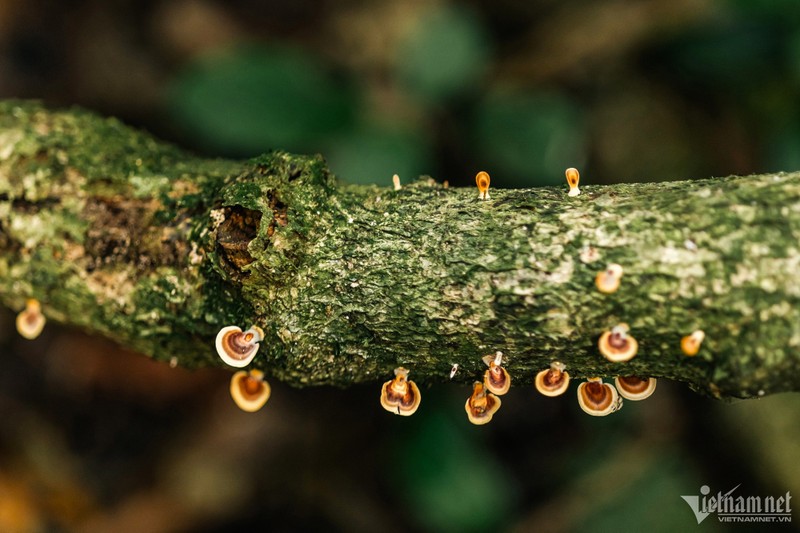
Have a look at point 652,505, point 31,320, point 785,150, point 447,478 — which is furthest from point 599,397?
point 785,150

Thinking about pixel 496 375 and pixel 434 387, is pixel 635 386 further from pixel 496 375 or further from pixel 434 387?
pixel 434 387

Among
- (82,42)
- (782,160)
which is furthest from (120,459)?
(782,160)

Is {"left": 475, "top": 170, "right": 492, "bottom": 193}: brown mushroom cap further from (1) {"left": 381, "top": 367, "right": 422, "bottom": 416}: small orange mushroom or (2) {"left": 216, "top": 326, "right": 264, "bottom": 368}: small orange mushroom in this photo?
(2) {"left": 216, "top": 326, "right": 264, "bottom": 368}: small orange mushroom

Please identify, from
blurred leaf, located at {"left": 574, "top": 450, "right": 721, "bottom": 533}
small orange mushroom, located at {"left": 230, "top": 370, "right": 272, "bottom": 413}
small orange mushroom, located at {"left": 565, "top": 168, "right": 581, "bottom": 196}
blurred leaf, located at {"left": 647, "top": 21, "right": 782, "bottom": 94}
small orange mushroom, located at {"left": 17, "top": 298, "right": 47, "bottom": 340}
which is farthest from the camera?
blurred leaf, located at {"left": 647, "top": 21, "right": 782, "bottom": 94}

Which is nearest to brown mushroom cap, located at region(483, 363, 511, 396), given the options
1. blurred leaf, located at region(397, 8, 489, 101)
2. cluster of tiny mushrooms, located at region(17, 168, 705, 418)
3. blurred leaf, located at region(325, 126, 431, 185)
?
cluster of tiny mushrooms, located at region(17, 168, 705, 418)

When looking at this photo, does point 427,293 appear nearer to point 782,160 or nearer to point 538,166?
point 538,166

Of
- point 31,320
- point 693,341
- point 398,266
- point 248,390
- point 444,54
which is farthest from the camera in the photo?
point 444,54

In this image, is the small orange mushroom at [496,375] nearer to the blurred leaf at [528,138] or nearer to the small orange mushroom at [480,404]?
the small orange mushroom at [480,404]
